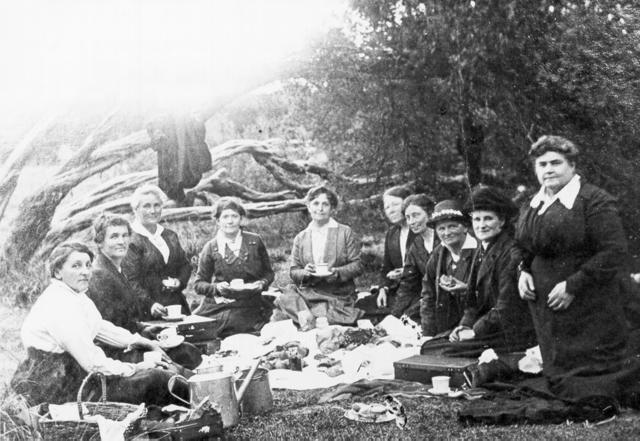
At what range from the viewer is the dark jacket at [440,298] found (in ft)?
16.3

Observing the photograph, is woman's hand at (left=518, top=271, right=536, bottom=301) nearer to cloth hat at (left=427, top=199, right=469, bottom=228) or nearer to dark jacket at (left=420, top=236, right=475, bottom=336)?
dark jacket at (left=420, top=236, right=475, bottom=336)

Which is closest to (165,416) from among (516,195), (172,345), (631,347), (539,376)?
(172,345)

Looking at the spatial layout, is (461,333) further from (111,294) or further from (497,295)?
(111,294)

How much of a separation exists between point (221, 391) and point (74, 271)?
1.10 m

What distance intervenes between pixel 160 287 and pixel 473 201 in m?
2.80

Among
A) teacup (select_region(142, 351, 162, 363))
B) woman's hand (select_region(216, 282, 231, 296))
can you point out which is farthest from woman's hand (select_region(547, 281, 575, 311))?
woman's hand (select_region(216, 282, 231, 296))

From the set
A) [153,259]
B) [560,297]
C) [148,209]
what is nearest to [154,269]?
[153,259]

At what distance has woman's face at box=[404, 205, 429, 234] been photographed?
5824 mm

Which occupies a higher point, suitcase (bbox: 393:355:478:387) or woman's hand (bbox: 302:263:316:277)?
woman's hand (bbox: 302:263:316:277)

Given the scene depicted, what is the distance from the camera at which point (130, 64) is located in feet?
16.0

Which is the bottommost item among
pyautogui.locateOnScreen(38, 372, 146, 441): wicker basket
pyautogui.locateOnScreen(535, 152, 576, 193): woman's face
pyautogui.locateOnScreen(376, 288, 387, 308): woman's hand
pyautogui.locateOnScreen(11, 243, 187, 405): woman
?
pyautogui.locateOnScreen(376, 288, 387, 308): woman's hand

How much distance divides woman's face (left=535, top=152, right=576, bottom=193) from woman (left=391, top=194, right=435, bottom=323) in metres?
1.70

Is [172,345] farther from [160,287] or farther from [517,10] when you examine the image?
[517,10]

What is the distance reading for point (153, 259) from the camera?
5871mm
